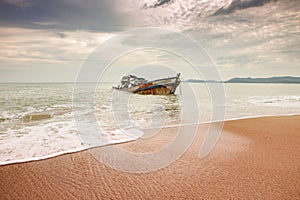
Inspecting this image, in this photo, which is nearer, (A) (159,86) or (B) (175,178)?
(B) (175,178)

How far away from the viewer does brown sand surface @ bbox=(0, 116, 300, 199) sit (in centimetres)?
281

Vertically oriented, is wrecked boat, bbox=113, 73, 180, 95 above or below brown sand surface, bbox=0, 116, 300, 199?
above

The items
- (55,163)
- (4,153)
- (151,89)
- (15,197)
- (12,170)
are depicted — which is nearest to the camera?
(15,197)

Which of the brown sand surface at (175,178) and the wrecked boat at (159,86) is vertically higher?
the wrecked boat at (159,86)

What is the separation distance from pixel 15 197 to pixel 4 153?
7.03 ft

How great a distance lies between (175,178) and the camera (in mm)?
3266

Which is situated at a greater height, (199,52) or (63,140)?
(199,52)

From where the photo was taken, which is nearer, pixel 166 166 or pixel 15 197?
pixel 15 197

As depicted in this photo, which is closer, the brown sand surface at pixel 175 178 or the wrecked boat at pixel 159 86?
the brown sand surface at pixel 175 178

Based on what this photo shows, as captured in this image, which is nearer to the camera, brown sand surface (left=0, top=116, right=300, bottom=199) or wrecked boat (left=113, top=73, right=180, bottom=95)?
brown sand surface (left=0, top=116, right=300, bottom=199)

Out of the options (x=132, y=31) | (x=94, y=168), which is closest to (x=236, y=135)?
(x=94, y=168)

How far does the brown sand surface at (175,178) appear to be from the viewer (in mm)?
2812

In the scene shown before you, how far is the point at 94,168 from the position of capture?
12.0 ft

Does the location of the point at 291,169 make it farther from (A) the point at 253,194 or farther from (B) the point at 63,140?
(B) the point at 63,140
